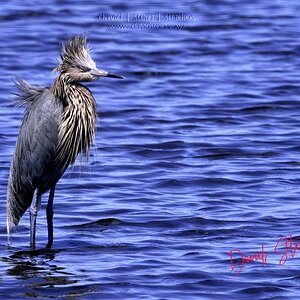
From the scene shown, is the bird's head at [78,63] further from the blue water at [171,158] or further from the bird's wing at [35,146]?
the blue water at [171,158]

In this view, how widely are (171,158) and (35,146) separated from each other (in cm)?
354

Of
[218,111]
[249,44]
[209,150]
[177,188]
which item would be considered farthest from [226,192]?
[249,44]

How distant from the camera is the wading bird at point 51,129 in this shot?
912 centimetres

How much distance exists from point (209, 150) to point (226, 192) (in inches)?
70.1

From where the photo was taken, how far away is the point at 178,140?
523 inches

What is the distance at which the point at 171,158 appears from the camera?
12.5 meters

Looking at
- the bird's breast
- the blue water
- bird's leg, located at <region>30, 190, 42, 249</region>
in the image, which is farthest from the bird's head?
the blue water

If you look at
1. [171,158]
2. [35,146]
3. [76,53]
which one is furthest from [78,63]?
[171,158]

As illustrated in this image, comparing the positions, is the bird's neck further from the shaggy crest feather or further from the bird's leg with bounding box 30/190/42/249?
the bird's leg with bounding box 30/190/42/249

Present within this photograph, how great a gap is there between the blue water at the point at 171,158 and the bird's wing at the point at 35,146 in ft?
1.69

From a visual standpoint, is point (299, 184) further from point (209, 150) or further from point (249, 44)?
point (249, 44)

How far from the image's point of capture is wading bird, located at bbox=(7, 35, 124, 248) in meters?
9.12
